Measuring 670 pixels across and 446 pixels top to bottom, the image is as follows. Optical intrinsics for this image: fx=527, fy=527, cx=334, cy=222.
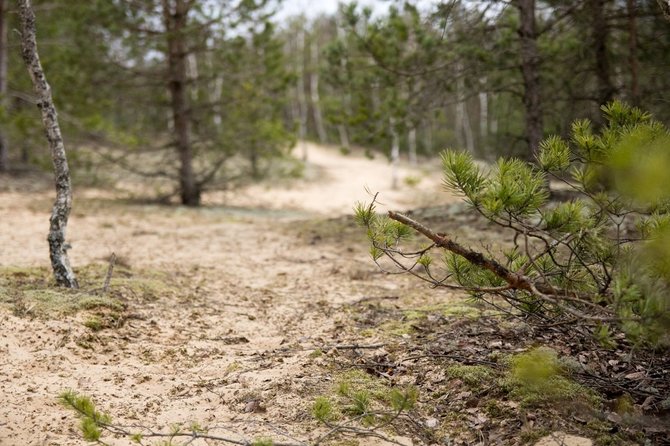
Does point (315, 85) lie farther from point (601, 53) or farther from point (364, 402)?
point (364, 402)

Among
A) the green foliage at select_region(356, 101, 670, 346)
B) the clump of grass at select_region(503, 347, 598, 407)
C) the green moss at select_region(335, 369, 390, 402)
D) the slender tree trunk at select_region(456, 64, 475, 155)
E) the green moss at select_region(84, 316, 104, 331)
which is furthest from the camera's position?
the slender tree trunk at select_region(456, 64, 475, 155)

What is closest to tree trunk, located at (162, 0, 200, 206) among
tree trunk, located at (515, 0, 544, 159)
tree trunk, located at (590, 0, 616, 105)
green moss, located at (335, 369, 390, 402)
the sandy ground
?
the sandy ground

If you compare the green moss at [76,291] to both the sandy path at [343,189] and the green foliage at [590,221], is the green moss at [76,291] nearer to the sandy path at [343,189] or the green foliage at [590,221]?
the green foliage at [590,221]

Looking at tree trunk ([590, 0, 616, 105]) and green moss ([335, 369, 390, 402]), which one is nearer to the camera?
green moss ([335, 369, 390, 402])

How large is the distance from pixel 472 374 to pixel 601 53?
6519mm

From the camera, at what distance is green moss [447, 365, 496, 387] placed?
10.2 feet

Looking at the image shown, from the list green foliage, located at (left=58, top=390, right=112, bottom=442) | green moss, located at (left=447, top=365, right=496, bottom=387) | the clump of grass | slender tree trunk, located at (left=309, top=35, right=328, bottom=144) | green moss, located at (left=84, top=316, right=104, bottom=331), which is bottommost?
green moss, located at (left=447, top=365, right=496, bottom=387)

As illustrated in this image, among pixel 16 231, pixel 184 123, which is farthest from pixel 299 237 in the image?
pixel 184 123

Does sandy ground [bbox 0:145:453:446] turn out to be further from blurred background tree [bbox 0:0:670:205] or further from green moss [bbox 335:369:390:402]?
blurred background tree [bbox 0:0:670:205]

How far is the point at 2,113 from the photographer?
9.52 m

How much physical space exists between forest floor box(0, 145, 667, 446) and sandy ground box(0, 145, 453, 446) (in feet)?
0.05

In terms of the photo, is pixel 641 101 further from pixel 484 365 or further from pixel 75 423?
pixel 75 423

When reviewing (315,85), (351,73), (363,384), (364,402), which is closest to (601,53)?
(351,73)

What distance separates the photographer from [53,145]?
444cm
